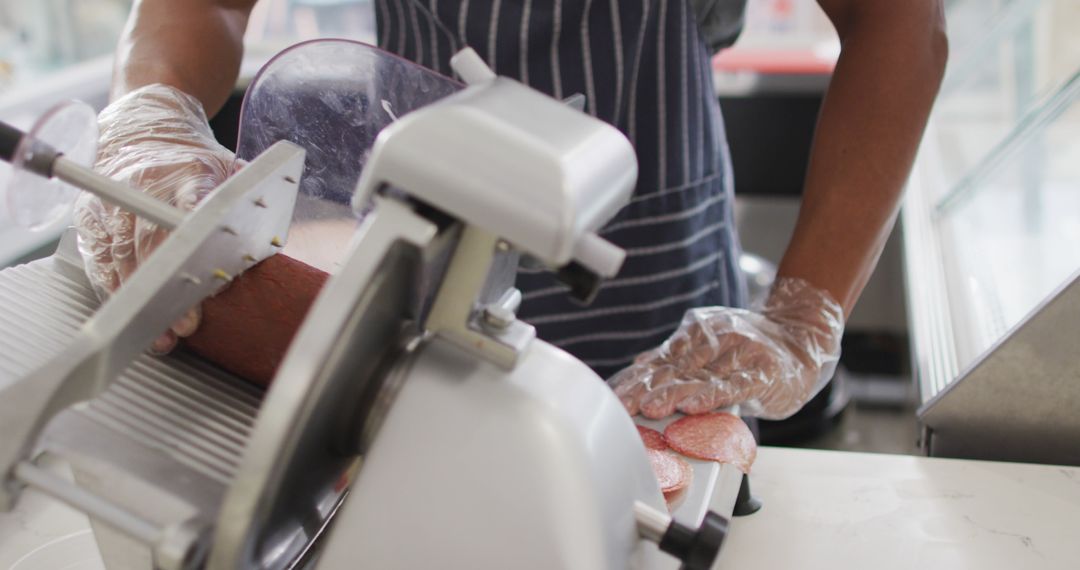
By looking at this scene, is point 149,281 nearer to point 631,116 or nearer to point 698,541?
point 698,541

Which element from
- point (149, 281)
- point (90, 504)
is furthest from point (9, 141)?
point (90, 504)

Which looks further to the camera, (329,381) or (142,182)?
(142,182)

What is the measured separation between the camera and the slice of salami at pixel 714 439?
97cm

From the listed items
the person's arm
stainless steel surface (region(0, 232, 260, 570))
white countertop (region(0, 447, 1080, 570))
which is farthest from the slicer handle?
the person's arm

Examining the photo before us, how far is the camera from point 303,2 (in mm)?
4117

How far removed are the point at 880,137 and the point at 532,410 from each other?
35.2 inches

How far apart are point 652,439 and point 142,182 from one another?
0.58 m

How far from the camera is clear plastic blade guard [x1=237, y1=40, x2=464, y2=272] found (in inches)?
33.9

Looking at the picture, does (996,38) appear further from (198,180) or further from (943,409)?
(198,180)

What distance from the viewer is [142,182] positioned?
0.89 m

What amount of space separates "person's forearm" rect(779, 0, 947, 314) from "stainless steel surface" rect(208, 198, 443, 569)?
80 centimetres

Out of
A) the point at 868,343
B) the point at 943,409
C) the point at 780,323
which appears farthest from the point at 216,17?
the point at 868,343

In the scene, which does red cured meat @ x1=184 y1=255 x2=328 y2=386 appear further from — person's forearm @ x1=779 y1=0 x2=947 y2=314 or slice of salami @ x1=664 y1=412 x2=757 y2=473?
person's forearm @ x1=779 y1=0 x2=947 y2=314

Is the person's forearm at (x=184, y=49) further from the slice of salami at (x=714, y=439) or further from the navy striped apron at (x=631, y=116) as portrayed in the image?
the slice of salami at (x=714, y=439)
